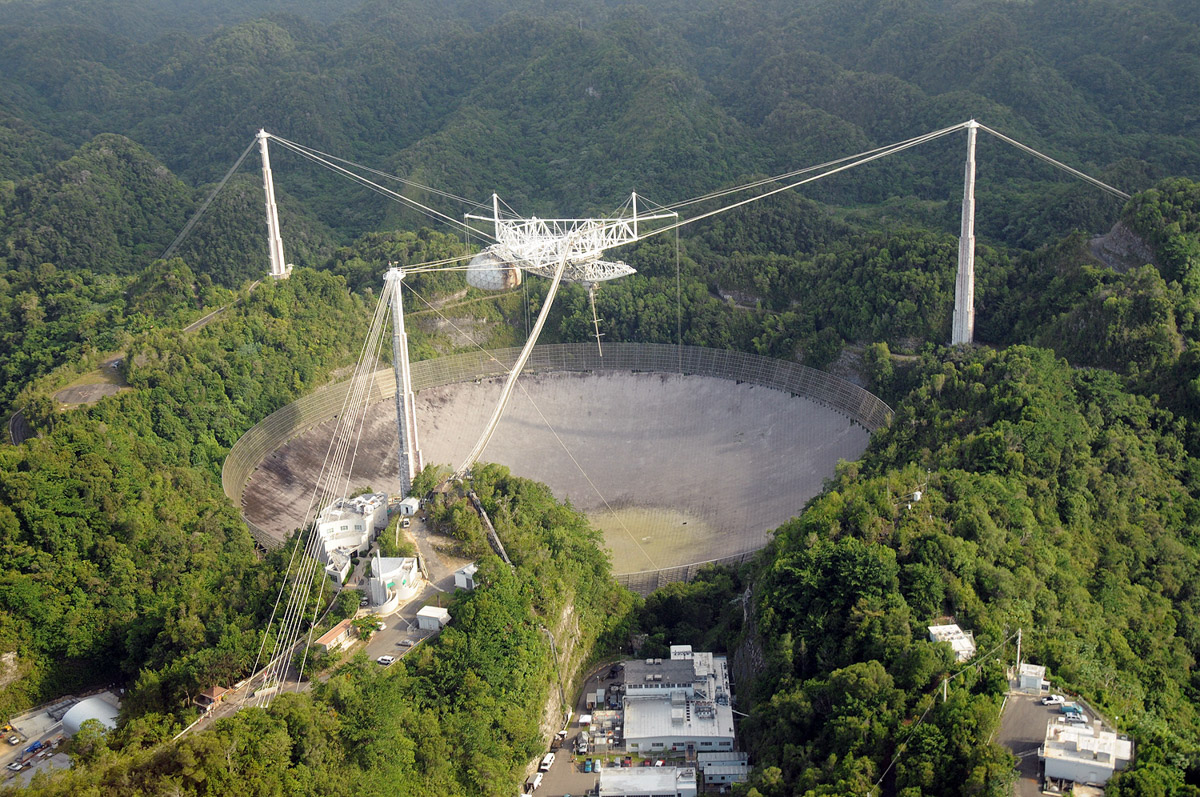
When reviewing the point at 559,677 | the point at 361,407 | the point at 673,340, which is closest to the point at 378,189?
the point at 673,340

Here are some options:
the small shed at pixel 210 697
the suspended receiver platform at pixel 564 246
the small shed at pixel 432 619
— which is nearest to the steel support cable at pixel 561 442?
the suspended receiver platform at pixel 564 246

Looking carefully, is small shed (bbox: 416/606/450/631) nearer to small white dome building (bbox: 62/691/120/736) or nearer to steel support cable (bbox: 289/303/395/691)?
small white dome building (bbox: 62/691/120/736)

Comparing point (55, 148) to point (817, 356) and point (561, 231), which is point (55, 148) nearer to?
point (561, 231)

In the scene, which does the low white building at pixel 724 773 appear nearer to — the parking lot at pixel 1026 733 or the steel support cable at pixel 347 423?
the parking lot at pixel 1026 733

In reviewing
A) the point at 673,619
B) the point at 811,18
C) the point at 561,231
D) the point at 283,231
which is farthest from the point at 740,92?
the point at 673,619

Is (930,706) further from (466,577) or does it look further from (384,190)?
(384,190)
